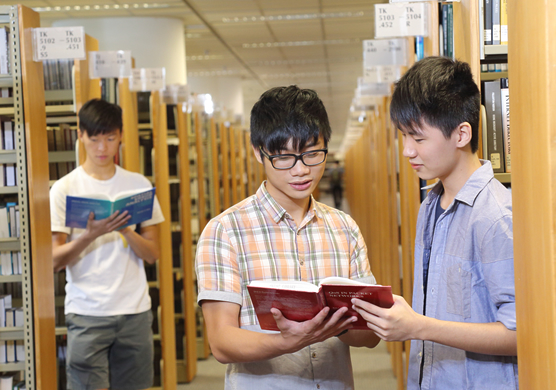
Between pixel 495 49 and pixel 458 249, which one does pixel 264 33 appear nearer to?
pixel 495 49

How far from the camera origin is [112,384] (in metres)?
2.77

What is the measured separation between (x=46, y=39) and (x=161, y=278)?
1919mm

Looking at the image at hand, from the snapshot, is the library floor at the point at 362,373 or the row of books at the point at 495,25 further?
the library floor at the point at 362,373

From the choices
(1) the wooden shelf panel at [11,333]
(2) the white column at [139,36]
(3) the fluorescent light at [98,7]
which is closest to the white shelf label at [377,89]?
(1) the wooden shelf panel at [11,333]

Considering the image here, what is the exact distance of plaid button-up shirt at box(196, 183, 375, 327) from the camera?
1.43m

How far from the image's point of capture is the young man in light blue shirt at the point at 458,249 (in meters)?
1.31

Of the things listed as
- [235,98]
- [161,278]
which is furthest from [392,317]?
[235,98]

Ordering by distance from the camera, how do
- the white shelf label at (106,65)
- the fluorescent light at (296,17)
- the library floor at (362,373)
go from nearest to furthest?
1. the white shelf label at (106,65)
2. the library floor at (362,373)
3. the fluorescent light at (296,17)

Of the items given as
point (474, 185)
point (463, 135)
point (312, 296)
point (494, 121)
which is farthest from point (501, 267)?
point (494, 121)

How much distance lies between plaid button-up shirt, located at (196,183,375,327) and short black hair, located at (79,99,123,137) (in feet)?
5.09

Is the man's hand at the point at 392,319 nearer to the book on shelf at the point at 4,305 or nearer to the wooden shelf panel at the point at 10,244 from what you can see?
the wooden shelf panel at the point at 10,244

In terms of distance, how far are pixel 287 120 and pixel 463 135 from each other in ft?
1.45

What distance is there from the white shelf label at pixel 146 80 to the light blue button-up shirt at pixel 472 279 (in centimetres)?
278

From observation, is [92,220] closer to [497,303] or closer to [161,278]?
[161,278]
